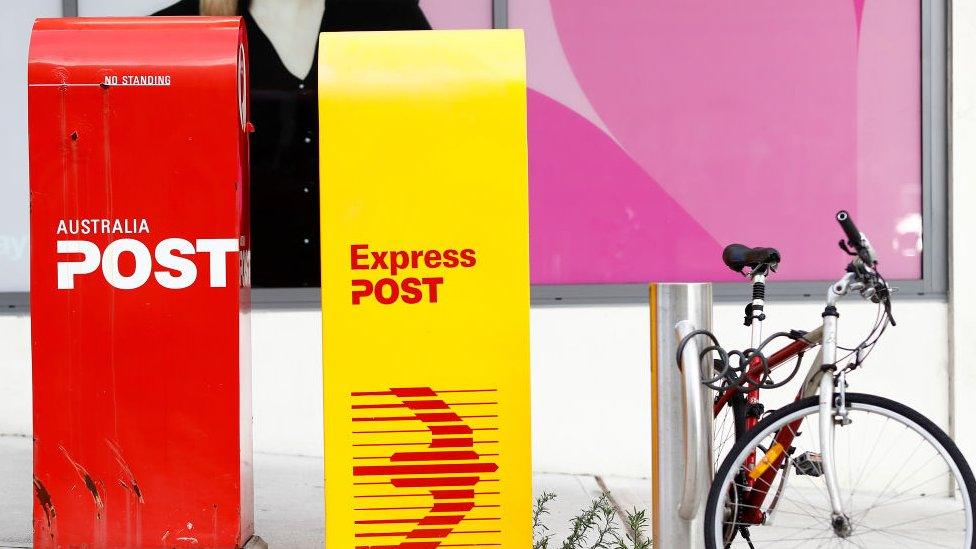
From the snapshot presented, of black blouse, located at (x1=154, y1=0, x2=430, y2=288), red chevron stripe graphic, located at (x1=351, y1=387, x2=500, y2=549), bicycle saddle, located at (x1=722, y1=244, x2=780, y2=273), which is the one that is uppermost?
black blouse, located at (x1=154, y1=0, x2=430, y2=288)

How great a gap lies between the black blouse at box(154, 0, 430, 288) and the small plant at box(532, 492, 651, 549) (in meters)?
2.01

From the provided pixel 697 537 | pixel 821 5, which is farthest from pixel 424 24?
pixel 697 537

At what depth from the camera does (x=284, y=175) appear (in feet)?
19.2

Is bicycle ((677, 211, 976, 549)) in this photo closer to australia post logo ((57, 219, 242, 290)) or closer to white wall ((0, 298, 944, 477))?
australia post logo ((57, 219, 242, 290))

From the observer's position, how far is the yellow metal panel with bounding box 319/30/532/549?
3.27 meters

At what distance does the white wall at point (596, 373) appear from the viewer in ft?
18.7

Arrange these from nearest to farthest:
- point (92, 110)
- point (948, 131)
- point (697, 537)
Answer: point (697, 537)
point (92, 110)
point (948, 131)

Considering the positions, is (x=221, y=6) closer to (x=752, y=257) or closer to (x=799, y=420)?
(x=752, y=257)

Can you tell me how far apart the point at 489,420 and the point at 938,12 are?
3960mm

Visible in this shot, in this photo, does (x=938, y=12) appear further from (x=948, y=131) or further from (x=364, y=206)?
(x=364, y=206)

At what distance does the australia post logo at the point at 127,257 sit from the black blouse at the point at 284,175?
2.38 m

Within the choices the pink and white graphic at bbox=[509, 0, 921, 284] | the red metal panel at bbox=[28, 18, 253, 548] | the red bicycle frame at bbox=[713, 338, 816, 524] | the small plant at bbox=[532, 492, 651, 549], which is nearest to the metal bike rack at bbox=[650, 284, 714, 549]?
the red bicycle frame at bbox=[713, 338, 816, 524]

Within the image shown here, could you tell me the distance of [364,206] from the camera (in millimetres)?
3277

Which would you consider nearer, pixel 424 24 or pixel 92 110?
pixel 92 110
